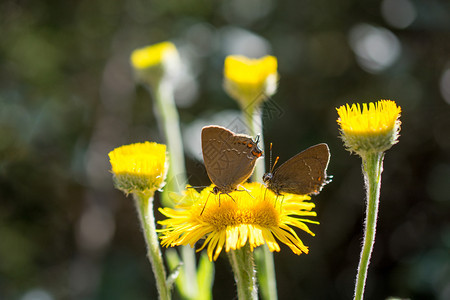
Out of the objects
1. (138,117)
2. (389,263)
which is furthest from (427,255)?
(138,117)

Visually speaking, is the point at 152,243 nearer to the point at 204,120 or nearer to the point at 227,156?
the point at 227,156

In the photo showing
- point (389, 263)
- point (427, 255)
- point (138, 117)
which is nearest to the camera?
point (427, 255)

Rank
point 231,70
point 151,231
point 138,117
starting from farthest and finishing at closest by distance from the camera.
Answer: point 138,117 < point 231,70 < point 151,231

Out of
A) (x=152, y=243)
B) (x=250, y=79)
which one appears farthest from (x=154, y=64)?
(x=152, y=243)

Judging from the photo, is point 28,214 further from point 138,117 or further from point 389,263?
point 389,263

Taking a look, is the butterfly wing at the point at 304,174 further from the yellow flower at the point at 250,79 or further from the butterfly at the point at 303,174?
the yellow flower at the point at 250,79

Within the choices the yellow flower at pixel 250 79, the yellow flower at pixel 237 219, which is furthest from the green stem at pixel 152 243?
the yellow flower at pixel 250 79
